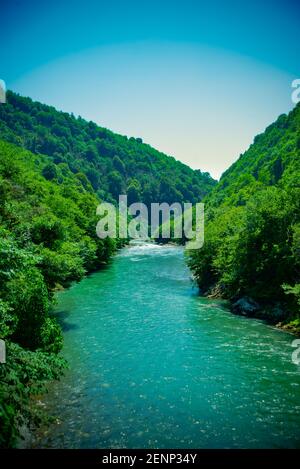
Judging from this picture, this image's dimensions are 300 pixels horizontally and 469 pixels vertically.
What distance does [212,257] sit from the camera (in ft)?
154

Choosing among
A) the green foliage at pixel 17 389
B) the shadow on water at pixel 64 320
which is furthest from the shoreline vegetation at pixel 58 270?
the shadow on water at pixel 64 320

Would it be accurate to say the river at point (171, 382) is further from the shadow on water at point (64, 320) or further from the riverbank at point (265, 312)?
the riverbank at point (265, 312)

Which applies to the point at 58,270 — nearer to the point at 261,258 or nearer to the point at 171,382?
the point at 171,382

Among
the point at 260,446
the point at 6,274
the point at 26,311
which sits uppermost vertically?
the point at 6,274

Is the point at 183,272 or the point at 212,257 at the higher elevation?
the point at 212,257

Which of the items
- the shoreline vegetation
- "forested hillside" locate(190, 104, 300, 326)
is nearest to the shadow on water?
the shoreline vegetation

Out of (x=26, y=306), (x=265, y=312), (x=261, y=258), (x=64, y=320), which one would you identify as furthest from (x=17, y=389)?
(x=261, y=258)

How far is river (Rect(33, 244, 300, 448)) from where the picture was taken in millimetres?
15641

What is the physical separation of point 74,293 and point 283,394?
3024 centimetres

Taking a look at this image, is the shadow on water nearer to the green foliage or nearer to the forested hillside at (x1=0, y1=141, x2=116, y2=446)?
the forested hillside at (x1=0, y1=141, x2=116, y2=446)

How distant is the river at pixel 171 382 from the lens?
51.3ft

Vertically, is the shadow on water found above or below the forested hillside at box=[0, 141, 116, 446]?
below

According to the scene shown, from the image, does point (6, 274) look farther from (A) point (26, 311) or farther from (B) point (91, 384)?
(B) point (91, 384)
